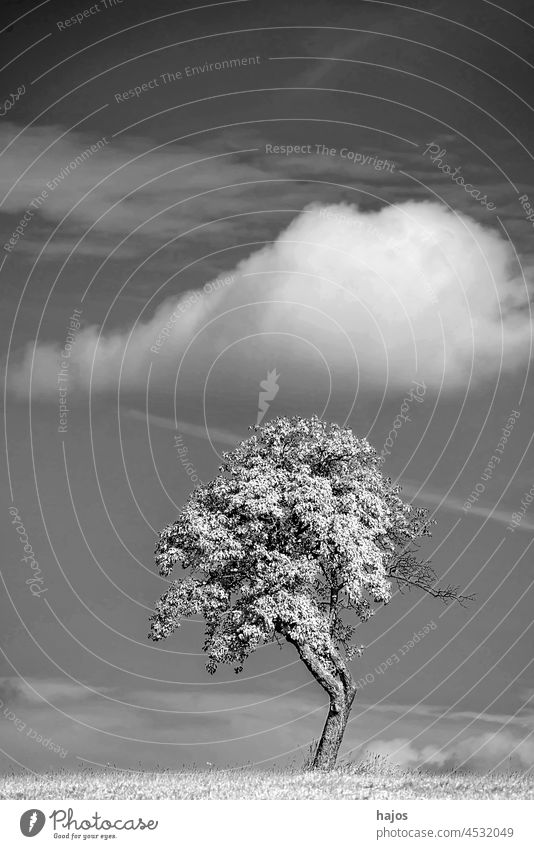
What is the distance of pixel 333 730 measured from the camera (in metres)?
42.1

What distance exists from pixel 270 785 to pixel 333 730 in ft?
15.6

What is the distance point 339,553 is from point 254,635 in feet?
15.2

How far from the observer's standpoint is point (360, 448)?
4369 centimetres
